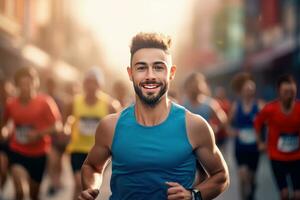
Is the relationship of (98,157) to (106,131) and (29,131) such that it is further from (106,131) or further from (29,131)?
(29,131)

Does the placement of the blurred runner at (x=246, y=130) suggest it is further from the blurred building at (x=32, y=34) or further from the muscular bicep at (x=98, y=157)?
the muscular bicep at (x=98, y=157)

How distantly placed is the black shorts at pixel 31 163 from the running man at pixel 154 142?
4321 millimetres

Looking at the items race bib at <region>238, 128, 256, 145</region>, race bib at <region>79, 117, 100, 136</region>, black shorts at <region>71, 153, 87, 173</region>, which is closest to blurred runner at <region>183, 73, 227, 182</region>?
race bib at <region>238, 128, 256, 145</region>

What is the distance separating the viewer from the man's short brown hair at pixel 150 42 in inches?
158

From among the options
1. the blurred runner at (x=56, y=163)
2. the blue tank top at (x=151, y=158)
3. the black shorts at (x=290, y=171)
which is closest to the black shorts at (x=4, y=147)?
the blurred runner at (x=56, y=163)

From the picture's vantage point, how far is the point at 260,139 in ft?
28.6

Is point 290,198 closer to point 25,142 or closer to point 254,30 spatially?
point 25,142

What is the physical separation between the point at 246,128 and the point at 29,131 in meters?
3.04

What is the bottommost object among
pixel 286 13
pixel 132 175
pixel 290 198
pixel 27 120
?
pixel 290 198

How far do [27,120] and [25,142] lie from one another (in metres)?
0.25

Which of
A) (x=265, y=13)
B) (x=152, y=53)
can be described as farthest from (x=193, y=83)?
(x=265, y=13)

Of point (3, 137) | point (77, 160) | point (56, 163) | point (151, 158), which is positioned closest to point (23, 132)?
point (3, 137)

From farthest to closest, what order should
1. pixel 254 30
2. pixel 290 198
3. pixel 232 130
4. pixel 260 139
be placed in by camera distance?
pixel 254 30
pixel 232 130
pixel 260 139
pixel 290 198

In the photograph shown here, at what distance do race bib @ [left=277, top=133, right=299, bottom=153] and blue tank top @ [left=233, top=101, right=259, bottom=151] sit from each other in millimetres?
1645
